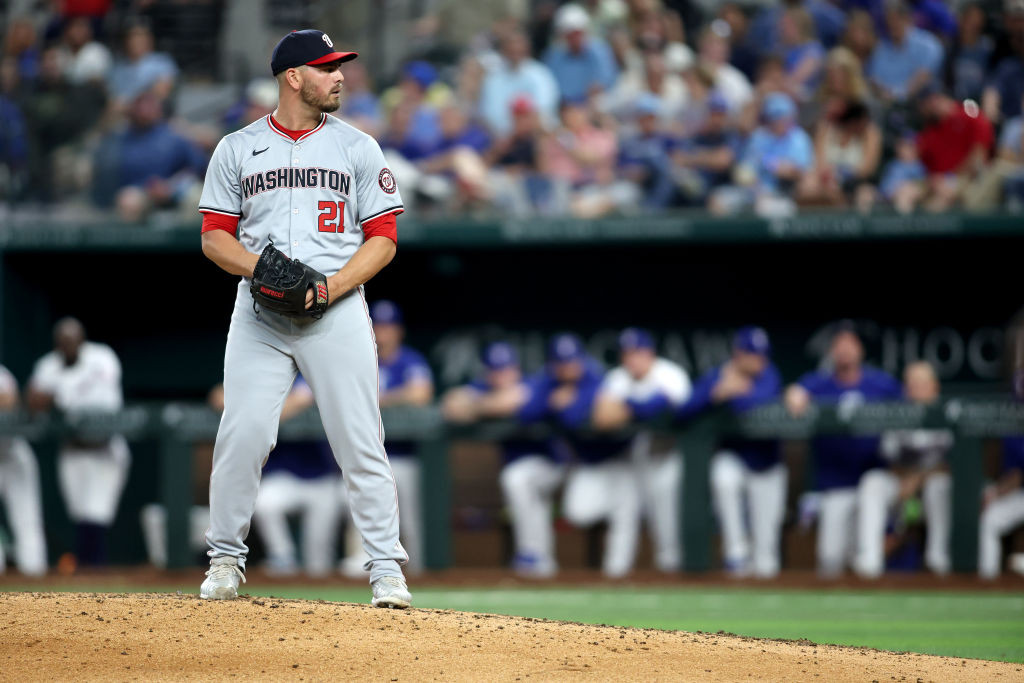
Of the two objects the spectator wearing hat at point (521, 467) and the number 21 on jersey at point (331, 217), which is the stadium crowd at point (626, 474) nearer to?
the spectator wearing hat at point (521, 467)

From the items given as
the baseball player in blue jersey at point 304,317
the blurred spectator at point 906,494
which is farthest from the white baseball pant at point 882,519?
the baseball player in blue jersey at point 304,317

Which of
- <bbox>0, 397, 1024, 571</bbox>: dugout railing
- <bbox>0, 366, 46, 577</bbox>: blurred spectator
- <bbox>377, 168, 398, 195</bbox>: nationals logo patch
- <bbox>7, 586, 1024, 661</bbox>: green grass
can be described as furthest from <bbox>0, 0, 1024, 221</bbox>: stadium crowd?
<bbox>377, 168, 398, 195</bbox>: nationals logo patch

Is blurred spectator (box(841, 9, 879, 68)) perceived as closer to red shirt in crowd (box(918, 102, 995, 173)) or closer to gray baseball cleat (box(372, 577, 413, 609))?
red shirt in crowd (box(918, 102, 995, 173))

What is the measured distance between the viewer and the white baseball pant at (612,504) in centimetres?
943

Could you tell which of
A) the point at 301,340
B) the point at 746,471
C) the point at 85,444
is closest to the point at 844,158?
the point at 746,471

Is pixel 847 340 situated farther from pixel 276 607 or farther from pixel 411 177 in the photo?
pixel 276 607

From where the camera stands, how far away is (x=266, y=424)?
4285 mm

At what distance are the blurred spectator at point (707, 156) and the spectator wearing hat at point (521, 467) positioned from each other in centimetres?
192

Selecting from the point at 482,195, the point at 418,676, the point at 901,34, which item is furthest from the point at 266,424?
→ the point at 901,34

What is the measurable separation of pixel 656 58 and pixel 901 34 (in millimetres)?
1942

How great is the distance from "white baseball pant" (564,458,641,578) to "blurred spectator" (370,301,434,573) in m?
1.06

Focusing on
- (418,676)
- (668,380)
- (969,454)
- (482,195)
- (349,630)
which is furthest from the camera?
(482,195)

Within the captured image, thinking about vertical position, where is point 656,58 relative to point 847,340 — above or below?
above

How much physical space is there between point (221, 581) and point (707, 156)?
6.84m
